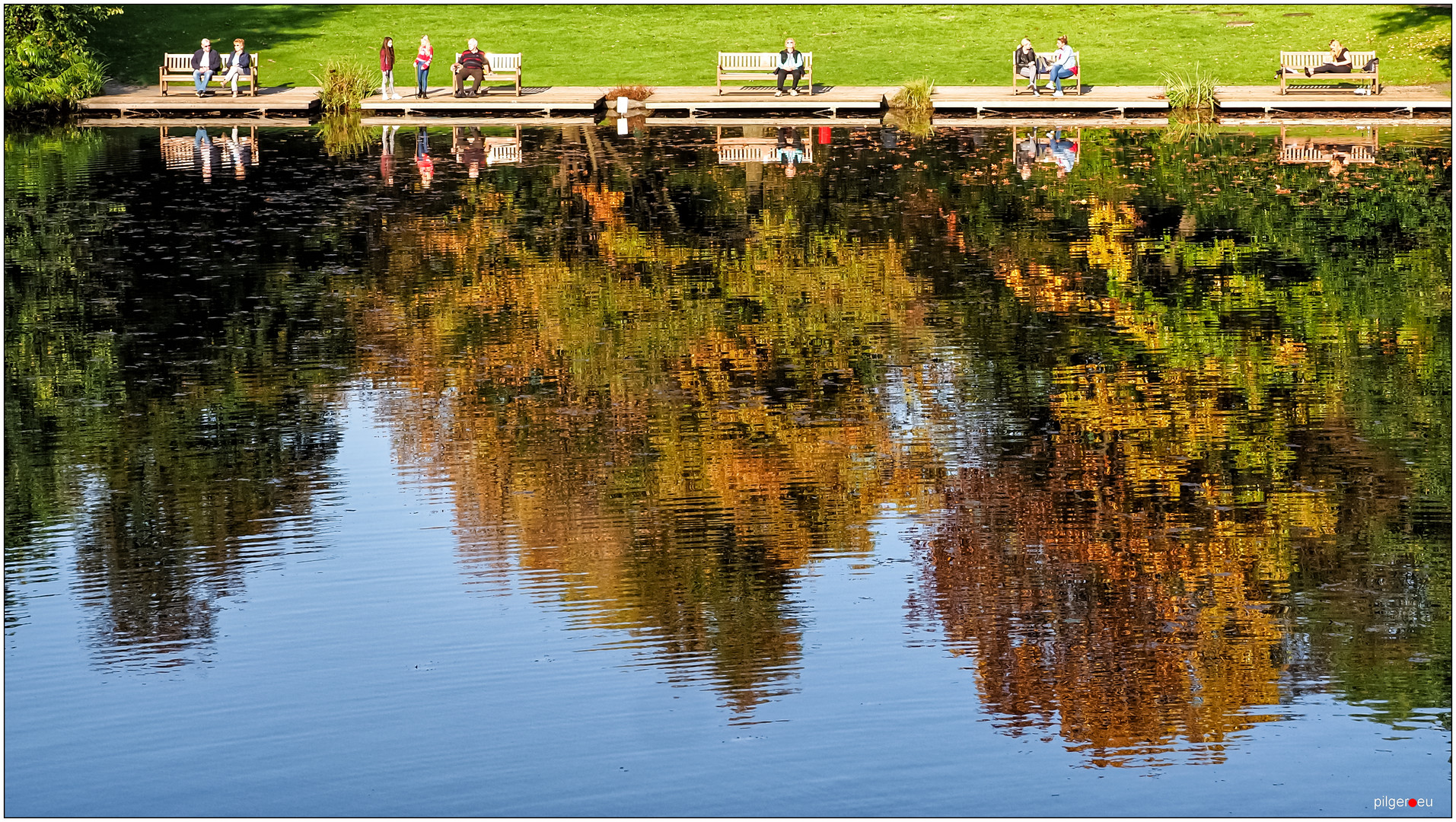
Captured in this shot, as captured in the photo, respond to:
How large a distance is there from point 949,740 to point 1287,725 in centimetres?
159

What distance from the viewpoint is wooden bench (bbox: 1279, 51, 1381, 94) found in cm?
3011

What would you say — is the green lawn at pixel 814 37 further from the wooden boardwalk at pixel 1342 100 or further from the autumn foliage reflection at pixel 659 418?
the autumn foliage reflection at pixel 659 418

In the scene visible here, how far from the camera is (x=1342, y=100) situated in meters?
29.5

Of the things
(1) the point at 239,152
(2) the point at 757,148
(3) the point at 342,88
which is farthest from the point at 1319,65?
(1) the point at 239,152

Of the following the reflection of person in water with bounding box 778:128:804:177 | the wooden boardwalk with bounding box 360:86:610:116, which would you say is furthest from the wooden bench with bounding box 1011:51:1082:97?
the wooden boardwalk with bounding box 360:86:610:116

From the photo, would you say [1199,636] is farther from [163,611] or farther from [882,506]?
[163,611]

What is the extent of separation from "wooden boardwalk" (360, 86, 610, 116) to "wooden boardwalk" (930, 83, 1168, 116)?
637cm

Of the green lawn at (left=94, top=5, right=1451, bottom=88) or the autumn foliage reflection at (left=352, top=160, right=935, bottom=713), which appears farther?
the green lawn at (left=94, top=5, right=1451, bottom=88)

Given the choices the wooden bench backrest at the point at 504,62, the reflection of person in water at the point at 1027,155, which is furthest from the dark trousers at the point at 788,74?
the reflection of person in water at the point at 1027,155

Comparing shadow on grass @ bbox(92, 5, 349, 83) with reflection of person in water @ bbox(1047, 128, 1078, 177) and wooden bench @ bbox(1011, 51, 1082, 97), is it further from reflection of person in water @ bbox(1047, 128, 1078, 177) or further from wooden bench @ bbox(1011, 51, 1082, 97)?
reflection of person in water @ bbox(1047, 128, 1078, 177)

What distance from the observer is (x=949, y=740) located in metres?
7.77

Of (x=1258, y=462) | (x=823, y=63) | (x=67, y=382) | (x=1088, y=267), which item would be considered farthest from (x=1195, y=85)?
(x=67, y=382)

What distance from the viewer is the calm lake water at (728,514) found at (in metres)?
7.72

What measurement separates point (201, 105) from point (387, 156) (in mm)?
6819
